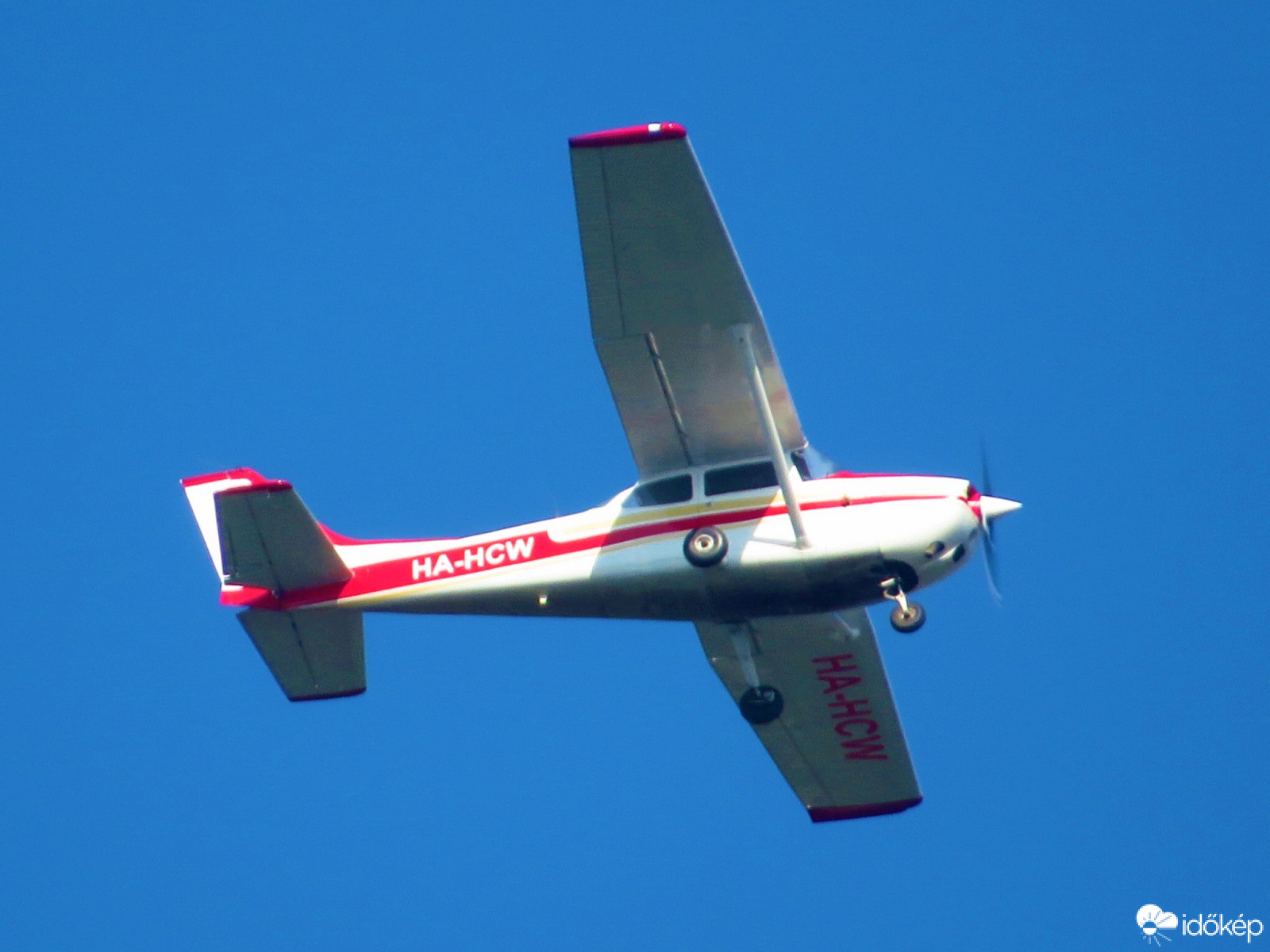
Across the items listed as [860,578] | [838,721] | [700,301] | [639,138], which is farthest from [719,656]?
[639,138]

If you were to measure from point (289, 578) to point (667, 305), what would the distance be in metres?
4.72

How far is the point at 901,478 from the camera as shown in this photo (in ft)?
58.6

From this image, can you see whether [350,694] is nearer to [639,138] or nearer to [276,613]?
[276,613]

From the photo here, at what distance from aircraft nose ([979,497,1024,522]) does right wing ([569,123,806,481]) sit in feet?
5.94

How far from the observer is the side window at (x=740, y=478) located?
18.1m

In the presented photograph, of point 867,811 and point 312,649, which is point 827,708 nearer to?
point 867,811

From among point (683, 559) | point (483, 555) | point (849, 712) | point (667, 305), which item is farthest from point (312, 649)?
point (849, 712)

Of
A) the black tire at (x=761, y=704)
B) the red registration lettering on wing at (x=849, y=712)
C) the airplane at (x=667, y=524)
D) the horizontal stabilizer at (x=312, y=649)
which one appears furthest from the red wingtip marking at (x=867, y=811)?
the horizontal stabilizer at (x=312, y=649)

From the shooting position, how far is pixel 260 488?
57.7 ft

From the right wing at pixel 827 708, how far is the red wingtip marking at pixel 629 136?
5.31 m

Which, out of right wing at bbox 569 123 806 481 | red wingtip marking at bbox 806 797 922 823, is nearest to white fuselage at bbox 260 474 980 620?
right wing at bbox 569 123 806 481

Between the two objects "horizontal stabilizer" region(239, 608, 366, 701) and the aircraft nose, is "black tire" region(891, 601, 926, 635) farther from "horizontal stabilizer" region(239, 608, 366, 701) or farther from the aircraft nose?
"horizontal stabilizer" region(239, 608, 366, 701)

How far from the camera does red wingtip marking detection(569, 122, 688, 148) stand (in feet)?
52.2

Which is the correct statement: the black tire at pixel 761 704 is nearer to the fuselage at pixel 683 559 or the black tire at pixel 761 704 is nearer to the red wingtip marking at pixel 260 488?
the fuselage at pixel 683 559
